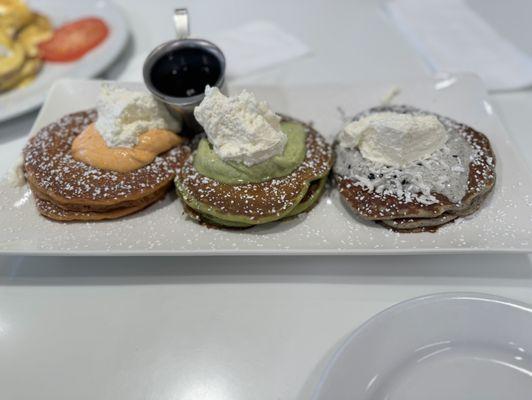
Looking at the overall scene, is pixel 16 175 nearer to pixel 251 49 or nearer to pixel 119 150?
pixel 119 150

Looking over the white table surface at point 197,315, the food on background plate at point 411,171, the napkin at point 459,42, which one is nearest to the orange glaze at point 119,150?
the white table surface at point 197,315

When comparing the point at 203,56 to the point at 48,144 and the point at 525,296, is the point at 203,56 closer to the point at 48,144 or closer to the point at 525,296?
the point at 48,144

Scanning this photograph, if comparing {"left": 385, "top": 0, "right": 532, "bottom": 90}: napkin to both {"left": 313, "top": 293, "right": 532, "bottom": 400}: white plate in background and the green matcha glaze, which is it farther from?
{"left": 313, "top": 293, "right": 532, "bottom": 400}: white plate in background

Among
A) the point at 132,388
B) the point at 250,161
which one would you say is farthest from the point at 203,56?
the point at 132,388

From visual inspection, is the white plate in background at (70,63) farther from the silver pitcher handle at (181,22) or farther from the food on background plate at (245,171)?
the food on background plate at (245,171)

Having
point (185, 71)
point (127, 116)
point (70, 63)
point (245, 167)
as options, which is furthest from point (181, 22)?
point (70, 63)

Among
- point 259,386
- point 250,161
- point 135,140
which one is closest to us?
point 259,386
